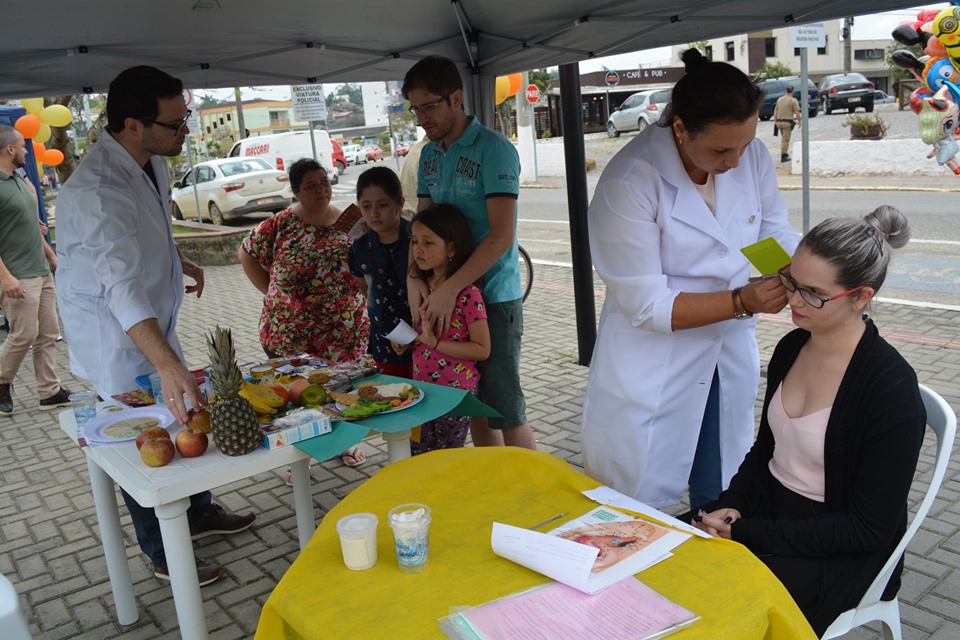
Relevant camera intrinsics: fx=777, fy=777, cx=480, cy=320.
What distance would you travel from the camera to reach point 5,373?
19.3ft

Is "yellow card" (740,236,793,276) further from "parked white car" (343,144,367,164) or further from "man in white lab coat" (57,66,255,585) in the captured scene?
"parked white car" (343,144,367,164)

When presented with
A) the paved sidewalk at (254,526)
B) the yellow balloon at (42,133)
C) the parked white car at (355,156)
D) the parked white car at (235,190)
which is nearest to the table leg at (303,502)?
the paved sidewalk at (254,526)

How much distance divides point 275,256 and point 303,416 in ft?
5.98

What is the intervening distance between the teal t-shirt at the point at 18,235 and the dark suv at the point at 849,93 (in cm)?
2572

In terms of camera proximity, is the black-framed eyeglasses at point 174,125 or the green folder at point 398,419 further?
the black-framed eyeglasses at point 174,125

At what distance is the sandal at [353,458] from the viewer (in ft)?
14.6

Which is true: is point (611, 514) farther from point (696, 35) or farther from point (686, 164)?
point (696, 35)

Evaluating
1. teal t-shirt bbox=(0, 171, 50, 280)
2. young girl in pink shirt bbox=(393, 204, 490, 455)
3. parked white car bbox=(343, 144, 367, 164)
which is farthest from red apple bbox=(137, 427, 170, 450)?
parked white car bbox=(343, 144, 367, 164)

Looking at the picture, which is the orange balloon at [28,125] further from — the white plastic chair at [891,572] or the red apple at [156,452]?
the white plastic chair at [891,572]

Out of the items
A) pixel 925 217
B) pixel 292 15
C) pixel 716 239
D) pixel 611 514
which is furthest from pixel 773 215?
pixel 925 217

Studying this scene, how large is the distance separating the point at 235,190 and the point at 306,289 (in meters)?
14.5

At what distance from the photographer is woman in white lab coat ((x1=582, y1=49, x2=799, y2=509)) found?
6.96ft

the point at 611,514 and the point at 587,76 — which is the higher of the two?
the point at 587,76

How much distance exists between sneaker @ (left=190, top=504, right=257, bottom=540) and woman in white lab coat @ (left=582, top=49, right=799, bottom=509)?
2.08 metres
